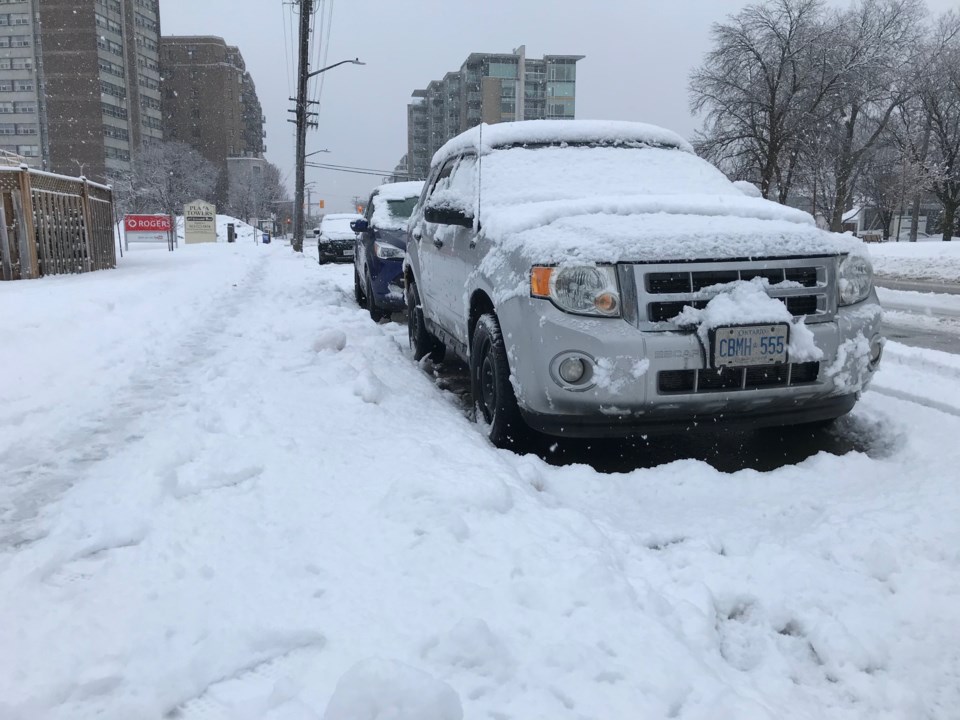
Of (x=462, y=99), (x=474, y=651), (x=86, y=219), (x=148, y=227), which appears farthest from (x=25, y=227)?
(x=462, y=99)

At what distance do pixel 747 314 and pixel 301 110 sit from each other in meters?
32.4

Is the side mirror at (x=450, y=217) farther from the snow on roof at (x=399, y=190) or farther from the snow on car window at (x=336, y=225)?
the snow on car window at (x=336, y=225)

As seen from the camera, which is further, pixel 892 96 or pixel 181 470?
pixel 892 96

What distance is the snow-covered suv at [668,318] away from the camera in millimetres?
3098

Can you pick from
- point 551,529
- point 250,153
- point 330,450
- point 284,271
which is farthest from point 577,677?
point 250,153

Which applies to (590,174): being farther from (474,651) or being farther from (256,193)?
(256,193)

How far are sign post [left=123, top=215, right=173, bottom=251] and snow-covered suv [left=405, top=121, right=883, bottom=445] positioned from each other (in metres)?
32.5

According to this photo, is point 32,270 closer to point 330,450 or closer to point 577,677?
point 330,450

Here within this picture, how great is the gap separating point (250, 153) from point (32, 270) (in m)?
129

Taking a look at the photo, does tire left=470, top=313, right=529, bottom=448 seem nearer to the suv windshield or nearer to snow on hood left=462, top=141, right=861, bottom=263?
snow on hood left=462, top=141, right=861, bottom=263

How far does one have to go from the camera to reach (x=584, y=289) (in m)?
3.17

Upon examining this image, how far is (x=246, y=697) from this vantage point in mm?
1745

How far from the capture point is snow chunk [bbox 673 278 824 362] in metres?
3.07

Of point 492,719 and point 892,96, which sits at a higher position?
point 892,96
